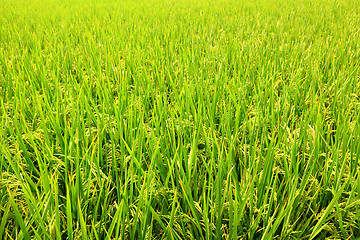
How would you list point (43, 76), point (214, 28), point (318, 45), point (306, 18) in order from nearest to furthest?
point (43, 76)
point (318, 45)
point (214, 28)
point (306, 18)

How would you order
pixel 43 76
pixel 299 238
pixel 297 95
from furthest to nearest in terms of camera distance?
pixel 43 76, pixel 297 95, pixel 299 238

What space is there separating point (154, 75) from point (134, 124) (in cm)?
67

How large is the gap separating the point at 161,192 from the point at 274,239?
0.30 metres

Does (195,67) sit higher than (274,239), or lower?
higher

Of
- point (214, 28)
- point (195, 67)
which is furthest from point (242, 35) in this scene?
point (195, 67)

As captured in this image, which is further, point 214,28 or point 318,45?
point 214,28

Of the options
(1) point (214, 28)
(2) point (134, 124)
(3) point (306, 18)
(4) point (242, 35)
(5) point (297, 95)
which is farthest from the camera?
(3) point (306, 18)

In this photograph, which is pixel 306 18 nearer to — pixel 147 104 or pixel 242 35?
pixel 242 35

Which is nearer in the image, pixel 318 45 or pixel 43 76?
pixel 43 76

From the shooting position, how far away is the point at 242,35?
2436 millimetres

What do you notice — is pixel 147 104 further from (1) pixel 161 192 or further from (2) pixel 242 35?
(2) pixel 242 35

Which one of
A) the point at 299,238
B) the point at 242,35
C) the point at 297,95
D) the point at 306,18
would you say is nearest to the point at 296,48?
the point at 242,35

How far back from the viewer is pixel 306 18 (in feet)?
11.3

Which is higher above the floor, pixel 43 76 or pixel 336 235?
pixel 43 76
